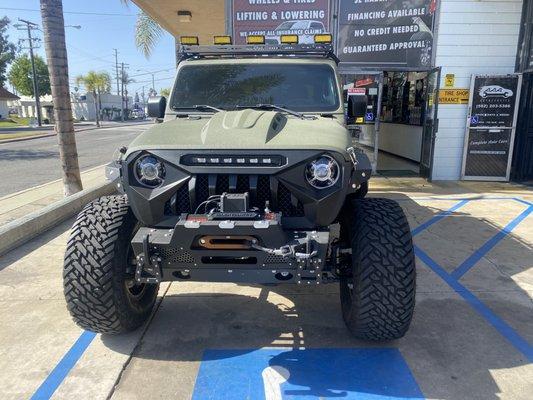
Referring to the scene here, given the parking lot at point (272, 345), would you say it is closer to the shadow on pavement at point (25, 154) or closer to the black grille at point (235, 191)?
the black grille at point (235, 191)

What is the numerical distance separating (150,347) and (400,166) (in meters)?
10.4

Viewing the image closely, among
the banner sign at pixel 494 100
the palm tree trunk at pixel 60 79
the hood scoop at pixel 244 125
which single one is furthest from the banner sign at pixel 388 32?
the hood scoop at pixel 244 125

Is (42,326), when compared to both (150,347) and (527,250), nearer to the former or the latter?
(150,347)

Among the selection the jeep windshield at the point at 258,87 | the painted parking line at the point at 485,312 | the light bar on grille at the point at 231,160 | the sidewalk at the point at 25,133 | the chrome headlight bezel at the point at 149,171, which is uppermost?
the jeep windshield at the point at 258,87

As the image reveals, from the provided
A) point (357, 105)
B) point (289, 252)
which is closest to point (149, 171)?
point (289, 252)

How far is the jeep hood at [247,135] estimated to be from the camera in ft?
9.77

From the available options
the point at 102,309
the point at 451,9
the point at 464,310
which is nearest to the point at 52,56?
the point at 102,309

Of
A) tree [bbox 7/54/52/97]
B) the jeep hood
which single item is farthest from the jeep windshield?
tree [bbox 7/54/52/97]

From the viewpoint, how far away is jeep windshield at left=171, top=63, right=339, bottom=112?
433 centimetres

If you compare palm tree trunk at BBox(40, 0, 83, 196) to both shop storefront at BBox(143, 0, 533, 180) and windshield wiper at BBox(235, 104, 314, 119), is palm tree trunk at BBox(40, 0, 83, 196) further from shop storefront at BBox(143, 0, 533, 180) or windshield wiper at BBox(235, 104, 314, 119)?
windshield wiper at BBox(235, 104, 314, 119)

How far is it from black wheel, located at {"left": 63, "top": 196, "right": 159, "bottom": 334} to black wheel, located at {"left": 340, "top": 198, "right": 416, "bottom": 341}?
160cm

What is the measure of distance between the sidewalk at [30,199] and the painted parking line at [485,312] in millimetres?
6075

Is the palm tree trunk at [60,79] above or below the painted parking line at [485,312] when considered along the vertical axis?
above

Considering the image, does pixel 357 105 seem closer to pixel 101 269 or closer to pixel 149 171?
pixel 149 171
